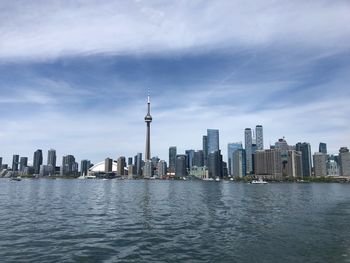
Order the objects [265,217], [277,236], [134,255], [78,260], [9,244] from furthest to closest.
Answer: [265,217] < [277,236] < [9,244] < [134,255] < [78,260]

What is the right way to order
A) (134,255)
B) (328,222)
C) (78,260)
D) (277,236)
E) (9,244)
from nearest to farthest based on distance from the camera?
(78,260) < (134,255) < (9,244) < (277,236) < (328,222)

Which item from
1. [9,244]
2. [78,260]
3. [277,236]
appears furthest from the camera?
[277,236]

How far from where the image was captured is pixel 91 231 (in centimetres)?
4562

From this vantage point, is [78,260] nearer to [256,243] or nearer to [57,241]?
[57,241]

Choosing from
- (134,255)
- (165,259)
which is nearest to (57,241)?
(134,255)

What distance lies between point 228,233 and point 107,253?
60.8 feet

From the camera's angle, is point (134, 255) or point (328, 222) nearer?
point (134, 255)

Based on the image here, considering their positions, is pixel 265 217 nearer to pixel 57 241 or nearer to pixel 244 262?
pixel 244 262

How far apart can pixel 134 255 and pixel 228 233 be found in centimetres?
1669

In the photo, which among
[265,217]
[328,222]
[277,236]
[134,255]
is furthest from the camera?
[265,217]

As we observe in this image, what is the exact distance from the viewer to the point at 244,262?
104ft

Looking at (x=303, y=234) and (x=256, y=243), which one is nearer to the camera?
(x=256, y=243)

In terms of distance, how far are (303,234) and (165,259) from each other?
73.8ft

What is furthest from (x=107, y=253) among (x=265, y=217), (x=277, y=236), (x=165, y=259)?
(x=265, y=217)
